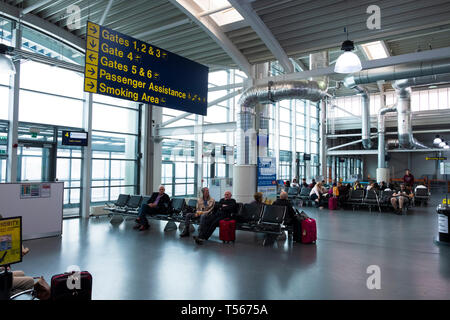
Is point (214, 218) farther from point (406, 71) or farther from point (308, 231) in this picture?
point (406, 71)

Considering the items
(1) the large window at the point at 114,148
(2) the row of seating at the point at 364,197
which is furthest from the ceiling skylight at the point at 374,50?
(1) the large window at the point at 114,148

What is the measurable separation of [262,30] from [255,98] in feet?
8.65

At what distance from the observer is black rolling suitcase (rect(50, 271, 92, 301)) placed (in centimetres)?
288

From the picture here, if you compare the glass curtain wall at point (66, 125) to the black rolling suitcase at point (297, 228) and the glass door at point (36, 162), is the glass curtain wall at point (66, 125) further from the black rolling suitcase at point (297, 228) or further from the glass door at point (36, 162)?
the black rolling suitcase at point (297, 228)

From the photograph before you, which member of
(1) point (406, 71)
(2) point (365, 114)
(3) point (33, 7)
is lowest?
(1) point (406, 71)

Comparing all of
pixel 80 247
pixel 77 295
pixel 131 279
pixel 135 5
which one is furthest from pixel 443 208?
pixel 135 5

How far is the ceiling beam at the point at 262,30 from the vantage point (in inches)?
307

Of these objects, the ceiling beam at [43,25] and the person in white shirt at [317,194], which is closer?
the ceiling beam at [43,25]

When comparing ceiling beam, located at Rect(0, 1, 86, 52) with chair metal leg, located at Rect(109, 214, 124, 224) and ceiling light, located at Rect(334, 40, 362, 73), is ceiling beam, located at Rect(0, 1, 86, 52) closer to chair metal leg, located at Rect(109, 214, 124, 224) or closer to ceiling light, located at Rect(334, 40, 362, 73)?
chair metal leg, located at Rect(109, 214, 124, 224)

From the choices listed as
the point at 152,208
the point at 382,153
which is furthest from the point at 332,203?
the point at 382,153

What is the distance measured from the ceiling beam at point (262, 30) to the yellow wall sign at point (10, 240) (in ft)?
21.8

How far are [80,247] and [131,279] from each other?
2677 millimetres

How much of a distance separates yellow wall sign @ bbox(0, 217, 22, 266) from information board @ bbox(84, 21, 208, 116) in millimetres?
3193

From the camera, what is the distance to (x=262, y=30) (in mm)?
8648
